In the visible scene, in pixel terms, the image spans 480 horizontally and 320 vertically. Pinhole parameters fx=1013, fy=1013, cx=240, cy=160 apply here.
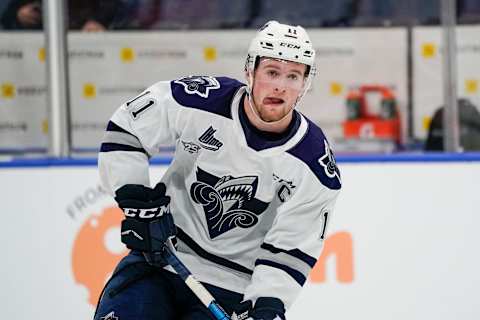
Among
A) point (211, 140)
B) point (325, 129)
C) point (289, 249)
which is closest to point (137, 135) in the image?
point (211, 140)

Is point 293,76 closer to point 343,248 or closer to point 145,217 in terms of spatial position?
point 145,217

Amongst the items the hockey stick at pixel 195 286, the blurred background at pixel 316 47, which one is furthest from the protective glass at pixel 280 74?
the blurred background at pixel 316 47

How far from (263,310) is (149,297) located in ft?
0.97

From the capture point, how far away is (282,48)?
8.30 feet

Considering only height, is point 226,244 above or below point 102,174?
below

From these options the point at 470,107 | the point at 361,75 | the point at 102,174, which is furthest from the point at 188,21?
the point at 102,174

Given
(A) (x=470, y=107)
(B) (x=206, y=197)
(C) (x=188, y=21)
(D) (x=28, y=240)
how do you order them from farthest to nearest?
1. (C) (x=188, y=21)
2. (A) (x=470, y=107)
3. (D) (x=28, y=240)
4. (B) (x=206, y=197)

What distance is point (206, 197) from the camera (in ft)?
8.82

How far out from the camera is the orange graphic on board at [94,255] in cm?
382

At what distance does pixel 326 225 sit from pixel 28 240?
152 centimetres

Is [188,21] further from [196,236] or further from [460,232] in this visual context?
[196,236]

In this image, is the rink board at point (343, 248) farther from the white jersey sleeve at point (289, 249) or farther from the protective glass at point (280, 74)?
the protective glass at point (280, 74)

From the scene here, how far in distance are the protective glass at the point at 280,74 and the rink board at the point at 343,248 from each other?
1351 mm

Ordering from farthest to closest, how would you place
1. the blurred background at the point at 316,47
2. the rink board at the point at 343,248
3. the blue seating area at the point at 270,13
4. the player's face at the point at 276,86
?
the blue seating area at the point at 270,13 < the blurred background at the point at 316,47 < the rink board at the point at 343,248 < the player's face at the point at 276,86
